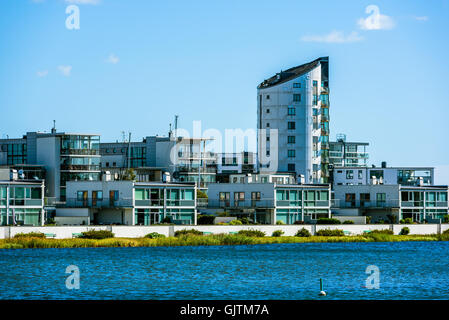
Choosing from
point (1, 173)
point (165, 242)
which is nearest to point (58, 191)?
point (1, 173)

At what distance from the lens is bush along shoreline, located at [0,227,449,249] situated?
217 feet

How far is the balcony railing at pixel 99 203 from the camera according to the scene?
→ 83.2 meters

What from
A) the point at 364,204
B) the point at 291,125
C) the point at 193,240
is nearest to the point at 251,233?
the point at 193,240

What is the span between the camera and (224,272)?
50.7m

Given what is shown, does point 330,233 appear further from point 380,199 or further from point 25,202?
point 25,202

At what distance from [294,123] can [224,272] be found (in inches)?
3133

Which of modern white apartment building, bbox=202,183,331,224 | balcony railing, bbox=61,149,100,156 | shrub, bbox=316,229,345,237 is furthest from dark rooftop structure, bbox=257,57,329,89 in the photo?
shrub, bbox=316,229,345,237

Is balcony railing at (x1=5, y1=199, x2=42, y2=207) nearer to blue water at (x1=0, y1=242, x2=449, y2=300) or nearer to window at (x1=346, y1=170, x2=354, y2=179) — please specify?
blue water at (x1=0, y1=242, x2=449, y2=300)

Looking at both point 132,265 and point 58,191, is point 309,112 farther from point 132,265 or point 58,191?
point 132,265

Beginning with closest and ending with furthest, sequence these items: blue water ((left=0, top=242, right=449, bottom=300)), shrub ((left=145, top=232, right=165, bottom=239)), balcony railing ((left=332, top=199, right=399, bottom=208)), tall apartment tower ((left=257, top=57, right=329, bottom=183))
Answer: blue water ((left=0, top=242, right=449, bottom=300)) → shrub ((left=145, top=232, right=165, bottom=239)) → balcony railing ((left=332, top=199, right=399, bottom=208)) → tall apartment tower ((left=257, top=57, right=329, bottom=183))

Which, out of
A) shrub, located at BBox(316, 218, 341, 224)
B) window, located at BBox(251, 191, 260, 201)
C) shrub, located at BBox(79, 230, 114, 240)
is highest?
window, located at BBox(251, 191, 260, 201)

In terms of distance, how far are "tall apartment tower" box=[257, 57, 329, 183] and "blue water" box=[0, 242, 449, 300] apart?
55025 mm

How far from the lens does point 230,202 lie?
313 feet

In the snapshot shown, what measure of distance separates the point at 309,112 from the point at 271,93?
6449 mm
